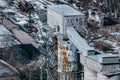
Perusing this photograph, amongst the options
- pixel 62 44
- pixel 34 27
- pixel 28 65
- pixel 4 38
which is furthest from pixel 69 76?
pixel 34 27

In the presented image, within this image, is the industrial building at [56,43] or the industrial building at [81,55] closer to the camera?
the industrial building at [81,55]

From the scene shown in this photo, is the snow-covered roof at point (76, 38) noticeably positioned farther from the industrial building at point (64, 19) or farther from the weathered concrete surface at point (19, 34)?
the weathered concrete surface at point (19, 34)

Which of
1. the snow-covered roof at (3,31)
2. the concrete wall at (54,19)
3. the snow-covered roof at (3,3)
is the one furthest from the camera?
the snow-covered roof at (3,3)

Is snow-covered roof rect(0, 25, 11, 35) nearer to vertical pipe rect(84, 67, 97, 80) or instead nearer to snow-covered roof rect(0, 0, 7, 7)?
snow-covered roof rect(0, 0, 7, 7)

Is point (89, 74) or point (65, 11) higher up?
point (65, 11)

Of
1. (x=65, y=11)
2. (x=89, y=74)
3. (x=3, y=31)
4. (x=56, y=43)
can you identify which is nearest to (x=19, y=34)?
(x=3, y=31)

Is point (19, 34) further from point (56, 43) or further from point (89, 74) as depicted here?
point (89, 74)

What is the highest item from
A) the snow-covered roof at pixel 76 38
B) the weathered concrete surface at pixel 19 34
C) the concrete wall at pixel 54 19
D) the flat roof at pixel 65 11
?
the flat roof at pixel 65 11

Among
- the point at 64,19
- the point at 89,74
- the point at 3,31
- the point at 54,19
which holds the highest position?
the point at 64,19

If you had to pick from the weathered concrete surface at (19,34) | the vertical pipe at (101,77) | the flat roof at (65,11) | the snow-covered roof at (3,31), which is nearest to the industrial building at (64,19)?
the flat roof at (65,11)

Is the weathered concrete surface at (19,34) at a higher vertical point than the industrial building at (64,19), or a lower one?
lower

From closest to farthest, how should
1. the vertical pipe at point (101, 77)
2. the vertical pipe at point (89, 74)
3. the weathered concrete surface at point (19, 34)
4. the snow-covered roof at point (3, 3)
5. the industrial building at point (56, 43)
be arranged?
the vertical pipe at point (101, 77), the vertical pipe at point (89, 74), the industrial building at point (56, 43), the weathered concrete surface at point (19, 34), the snow-covered roof at point (3, 3)
